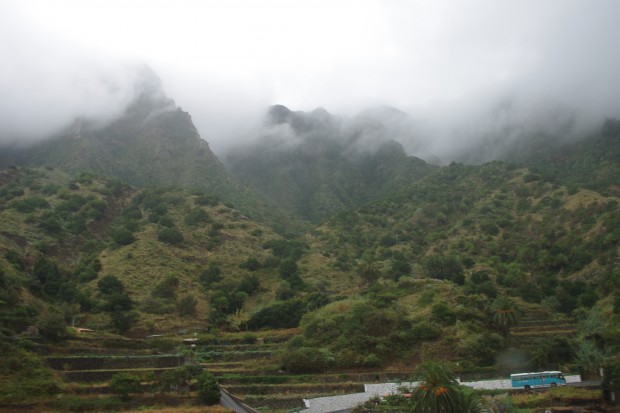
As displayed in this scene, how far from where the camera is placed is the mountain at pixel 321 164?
148613 millimetres

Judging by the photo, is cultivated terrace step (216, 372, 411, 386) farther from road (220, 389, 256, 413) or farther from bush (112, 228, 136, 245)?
bush (112, 228, 136, 245)

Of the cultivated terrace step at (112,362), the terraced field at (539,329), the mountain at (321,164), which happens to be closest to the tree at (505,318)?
the terraced field at (539,329)

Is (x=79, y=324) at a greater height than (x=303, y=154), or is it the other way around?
(x=303, y=154)

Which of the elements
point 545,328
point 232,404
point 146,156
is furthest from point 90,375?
point 146,156

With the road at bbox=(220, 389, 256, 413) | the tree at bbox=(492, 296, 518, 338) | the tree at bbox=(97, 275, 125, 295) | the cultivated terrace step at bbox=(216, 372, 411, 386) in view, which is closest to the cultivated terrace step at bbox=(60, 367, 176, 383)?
the cultivated terrace step at bbox=(216, 372, 411, 386)

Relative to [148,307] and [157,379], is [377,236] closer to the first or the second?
[148,307]

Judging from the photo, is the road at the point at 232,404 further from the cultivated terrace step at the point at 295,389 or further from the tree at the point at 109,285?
the tree at the point at 109,285

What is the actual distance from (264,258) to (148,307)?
83.9 ft

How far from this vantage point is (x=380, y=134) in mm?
190000

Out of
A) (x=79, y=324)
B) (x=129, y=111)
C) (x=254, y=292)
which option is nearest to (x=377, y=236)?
(x=254, y=292)

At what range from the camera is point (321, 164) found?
170 meters

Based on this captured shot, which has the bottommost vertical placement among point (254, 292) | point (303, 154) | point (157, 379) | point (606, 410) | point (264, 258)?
point (606, 410)

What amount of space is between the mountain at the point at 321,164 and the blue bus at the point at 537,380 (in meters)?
95.1

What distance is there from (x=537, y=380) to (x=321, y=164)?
131665 millimetres
